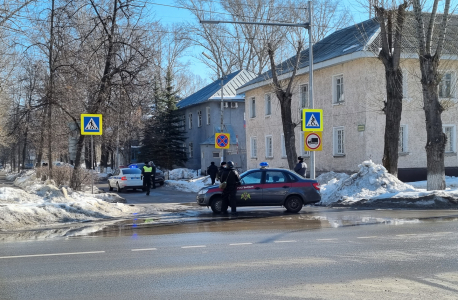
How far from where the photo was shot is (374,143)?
1077 inches

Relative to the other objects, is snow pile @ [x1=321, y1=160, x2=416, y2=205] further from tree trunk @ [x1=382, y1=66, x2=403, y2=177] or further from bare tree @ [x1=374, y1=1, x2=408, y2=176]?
bare tree @ [x1=374, y1=1, x2=408, y2=176]

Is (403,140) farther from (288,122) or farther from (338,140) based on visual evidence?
(288,122)

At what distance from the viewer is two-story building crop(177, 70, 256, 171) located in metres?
47.8

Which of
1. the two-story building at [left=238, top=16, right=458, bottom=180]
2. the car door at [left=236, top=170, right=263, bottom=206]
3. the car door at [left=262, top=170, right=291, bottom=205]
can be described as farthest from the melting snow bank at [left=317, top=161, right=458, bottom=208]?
the two-story building at [left=238, top=16, right=458, bottom=180]

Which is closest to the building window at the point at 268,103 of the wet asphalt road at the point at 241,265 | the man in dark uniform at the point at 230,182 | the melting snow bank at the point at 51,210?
the melting snow bank at the point at 51,210

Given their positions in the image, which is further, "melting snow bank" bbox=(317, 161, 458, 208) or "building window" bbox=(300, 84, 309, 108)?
"building window" bbox=(300, 84, 309, 108)

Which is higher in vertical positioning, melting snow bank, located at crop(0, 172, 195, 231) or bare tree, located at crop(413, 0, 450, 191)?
bare tree, located at crop(413, 0, 450, 191)

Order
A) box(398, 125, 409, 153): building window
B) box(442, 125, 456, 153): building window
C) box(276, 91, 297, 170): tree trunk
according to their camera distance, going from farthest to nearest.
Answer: box(442, 125, 456, 153): building window
box(398, 125, 409, 153): building window
box(276, 91, 297, 170): tree trunk

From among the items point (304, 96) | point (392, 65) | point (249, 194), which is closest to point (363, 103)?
point (304, 96)

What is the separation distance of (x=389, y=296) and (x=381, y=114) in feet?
71.6

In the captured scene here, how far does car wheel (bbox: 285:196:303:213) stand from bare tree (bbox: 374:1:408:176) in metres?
6.76

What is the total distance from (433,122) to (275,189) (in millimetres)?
7280

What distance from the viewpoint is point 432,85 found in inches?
764

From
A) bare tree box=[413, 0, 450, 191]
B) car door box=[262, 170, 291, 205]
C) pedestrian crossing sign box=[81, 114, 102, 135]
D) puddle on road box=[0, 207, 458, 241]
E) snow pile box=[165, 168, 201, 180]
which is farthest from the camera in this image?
snow pile box=[165, 168, 201, 180]
